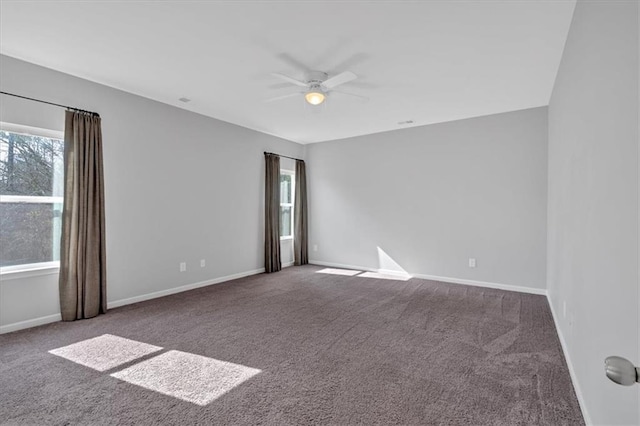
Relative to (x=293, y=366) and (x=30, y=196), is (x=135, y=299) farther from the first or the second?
(x=293, y=366)

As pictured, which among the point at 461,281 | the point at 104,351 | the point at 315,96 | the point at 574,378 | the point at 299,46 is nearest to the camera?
the point at 574,378

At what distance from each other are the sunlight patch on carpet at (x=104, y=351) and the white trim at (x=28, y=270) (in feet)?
3.33

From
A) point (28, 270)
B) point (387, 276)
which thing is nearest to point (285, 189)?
point (387, 276)

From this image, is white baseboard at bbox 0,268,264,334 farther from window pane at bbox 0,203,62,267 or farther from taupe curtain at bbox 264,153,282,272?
window pane at bbox 0,203,62,267

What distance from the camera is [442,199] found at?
17.7ft

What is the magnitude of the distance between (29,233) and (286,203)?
4158 millimetres

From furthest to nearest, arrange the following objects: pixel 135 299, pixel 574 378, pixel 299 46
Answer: pixel 135 299
pixel 299 46
pixel 574 378

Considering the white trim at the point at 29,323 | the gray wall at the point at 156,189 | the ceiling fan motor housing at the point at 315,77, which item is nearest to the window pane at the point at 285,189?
the gray wall at the point at 156,189

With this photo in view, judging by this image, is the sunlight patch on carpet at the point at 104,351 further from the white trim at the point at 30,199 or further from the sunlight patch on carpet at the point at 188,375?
the white trim at the point at 30,199

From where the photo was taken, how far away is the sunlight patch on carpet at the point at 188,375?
211 cm

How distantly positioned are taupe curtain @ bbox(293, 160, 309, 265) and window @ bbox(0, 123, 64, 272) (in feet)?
13.2

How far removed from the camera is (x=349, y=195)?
6.47 meters

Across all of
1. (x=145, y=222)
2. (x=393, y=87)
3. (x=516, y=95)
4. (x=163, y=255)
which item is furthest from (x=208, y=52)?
(x=516, y=95)

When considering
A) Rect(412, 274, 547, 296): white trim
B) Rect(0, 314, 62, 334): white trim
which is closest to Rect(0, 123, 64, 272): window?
Rect(0, 314, 62, 334): white trim
